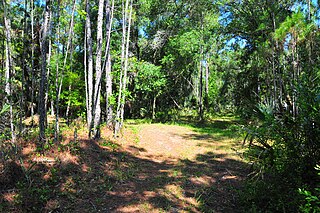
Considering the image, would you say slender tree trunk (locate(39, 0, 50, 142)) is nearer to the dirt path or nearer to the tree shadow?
the tree shadow

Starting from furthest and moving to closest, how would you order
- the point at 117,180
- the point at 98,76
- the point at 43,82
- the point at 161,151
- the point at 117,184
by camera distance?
the point at 161,151, the point at 98,76, the point at 43,82, the point at 117,180, the point at 117,184

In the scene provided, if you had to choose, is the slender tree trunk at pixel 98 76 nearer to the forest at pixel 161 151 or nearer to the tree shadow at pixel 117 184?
the forest at pixel 161 151

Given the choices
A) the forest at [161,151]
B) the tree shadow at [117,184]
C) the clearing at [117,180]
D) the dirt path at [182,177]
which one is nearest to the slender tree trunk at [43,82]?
the forest at [161,151]

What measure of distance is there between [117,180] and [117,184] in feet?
0.84

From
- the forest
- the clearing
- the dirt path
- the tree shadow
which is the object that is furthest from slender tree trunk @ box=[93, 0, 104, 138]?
the dirt path

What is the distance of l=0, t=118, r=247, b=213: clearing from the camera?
4480mm

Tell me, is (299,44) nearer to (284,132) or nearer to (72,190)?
(284,132)

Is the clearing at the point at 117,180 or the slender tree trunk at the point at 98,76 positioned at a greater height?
the slender tree trunk at the point at 98,76

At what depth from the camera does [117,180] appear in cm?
600

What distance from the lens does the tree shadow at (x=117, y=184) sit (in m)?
4.48

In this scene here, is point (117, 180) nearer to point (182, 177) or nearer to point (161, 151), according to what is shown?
point (182, 177)

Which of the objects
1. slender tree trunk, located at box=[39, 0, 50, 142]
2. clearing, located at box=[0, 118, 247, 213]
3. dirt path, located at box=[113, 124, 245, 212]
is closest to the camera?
clearing, located at box=[0, 118, 247, 213]

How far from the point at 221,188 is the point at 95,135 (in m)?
5.09

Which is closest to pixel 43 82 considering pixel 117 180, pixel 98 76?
pixel 98 76
